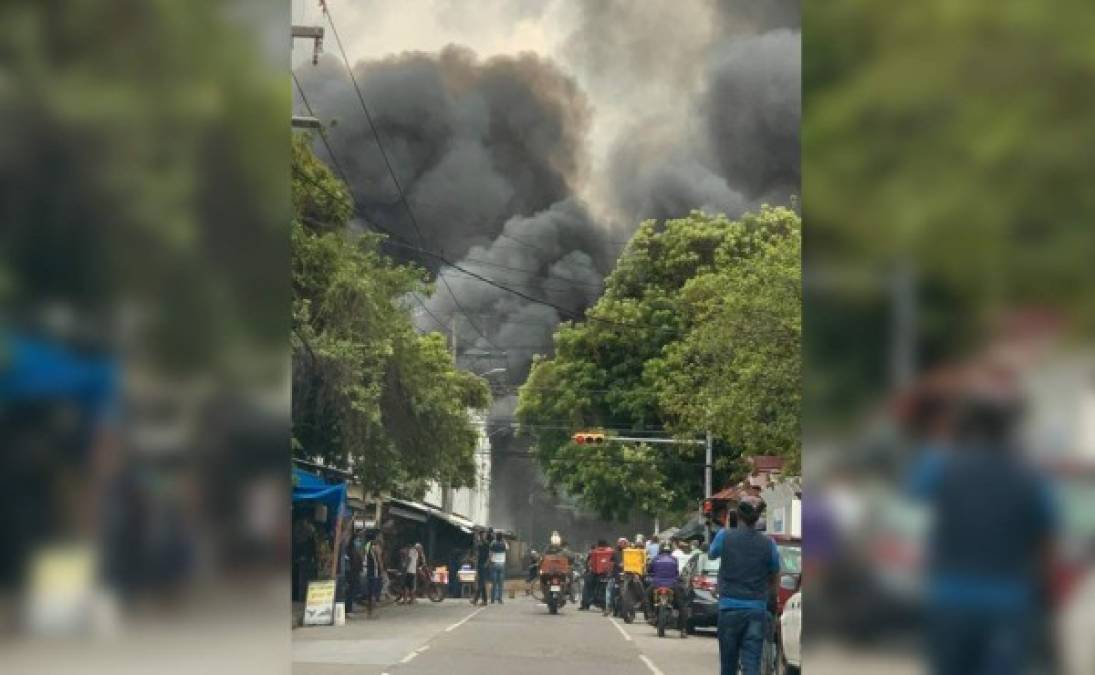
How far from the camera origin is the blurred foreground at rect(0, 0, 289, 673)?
3.53m

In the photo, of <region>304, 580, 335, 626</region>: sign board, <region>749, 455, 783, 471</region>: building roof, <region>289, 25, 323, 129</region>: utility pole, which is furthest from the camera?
<region>749, 455, 783, 471</region>: building roof

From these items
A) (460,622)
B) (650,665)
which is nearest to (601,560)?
(460,622)

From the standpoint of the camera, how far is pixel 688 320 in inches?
1272

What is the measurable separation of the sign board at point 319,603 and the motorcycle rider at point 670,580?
512 cm

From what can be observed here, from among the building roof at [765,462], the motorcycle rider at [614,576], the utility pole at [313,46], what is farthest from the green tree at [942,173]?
the motorcycle rider at [614,576]

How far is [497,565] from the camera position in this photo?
29.8 metres

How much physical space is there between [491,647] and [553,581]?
10.6 metres

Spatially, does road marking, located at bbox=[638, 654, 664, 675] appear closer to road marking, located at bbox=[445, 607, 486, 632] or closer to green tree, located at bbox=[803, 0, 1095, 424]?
road marking, located at bbox=[445, 607, 486, 632]

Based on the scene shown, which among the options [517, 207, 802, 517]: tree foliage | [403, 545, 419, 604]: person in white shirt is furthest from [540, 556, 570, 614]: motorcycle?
[517, 207, 802, 517]: tree foliage

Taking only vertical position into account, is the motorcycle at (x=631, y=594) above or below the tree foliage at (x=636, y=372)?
below

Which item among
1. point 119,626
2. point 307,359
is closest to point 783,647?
point 119,626

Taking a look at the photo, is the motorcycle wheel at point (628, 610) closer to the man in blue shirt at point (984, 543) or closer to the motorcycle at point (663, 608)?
the motorcycle at point (663, 608)

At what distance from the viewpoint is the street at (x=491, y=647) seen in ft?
39.3

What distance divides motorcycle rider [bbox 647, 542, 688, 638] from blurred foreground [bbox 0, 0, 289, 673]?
16385 millimetres
